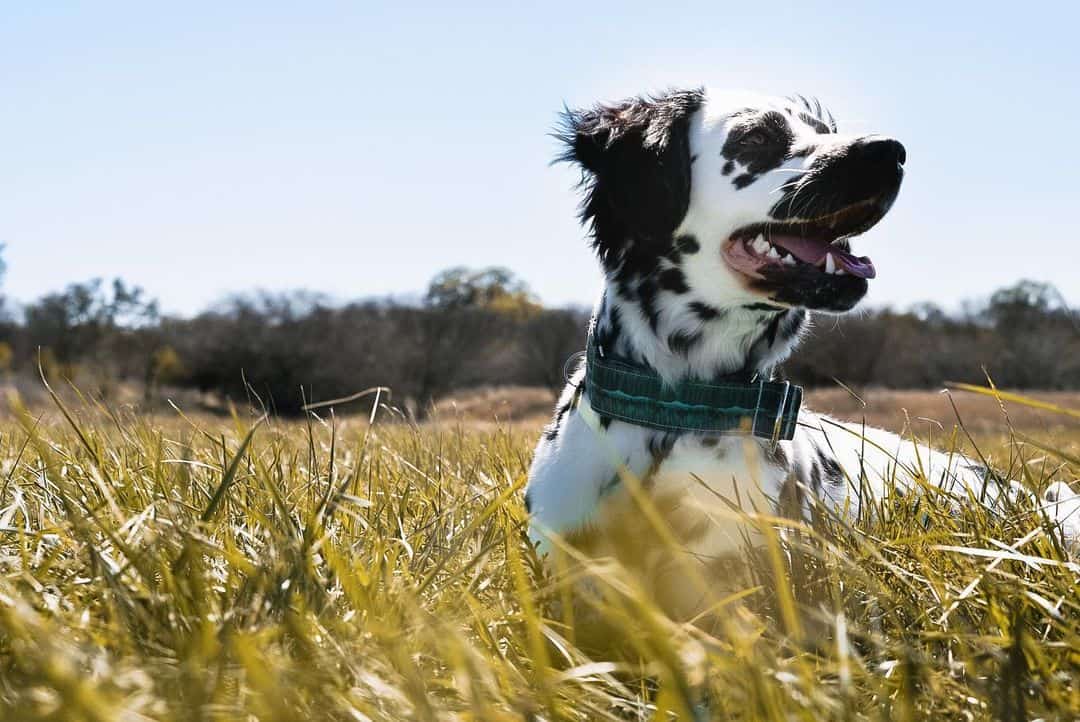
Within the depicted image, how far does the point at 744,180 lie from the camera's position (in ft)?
10.4

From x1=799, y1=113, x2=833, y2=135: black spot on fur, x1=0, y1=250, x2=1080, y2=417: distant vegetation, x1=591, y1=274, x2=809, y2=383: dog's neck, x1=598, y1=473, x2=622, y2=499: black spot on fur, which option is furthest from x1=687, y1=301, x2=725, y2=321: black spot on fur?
x1=0, y1=250, x2=1080, y2=417: distant vegetation

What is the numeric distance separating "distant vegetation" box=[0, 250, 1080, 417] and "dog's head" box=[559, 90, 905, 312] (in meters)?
34.5

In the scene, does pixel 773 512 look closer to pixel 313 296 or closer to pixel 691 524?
pixel 691 524

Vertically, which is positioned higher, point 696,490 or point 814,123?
point 814,123

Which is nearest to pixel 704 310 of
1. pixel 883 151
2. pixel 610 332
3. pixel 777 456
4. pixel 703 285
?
pixel 703 285

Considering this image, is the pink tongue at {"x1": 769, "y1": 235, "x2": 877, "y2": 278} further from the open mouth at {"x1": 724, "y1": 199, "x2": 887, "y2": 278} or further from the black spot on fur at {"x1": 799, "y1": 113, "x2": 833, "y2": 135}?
the black spot on fur at {"x1": 799, "y1": 113, "x2": 833, "y2": 135}

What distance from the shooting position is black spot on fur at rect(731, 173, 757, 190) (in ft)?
10.4

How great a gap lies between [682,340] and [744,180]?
66 centimetres

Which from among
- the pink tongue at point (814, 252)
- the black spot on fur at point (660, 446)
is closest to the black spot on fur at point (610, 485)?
the black spot on fur at point (660, 446)

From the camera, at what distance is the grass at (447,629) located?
130cm

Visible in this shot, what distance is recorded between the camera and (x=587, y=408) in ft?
9.84

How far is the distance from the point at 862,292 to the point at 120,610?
2.44 m

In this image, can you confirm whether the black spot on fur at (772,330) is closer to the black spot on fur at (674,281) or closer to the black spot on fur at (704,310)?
the black spot on fur at (704,310)

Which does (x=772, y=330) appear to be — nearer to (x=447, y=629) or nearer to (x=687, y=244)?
(x=687, y=244)
